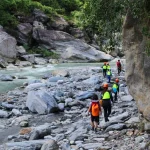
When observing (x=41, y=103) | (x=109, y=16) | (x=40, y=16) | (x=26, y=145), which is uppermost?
(x=40, y=16)

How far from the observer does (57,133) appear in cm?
1288

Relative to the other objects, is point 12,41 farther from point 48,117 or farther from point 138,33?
point 138,33

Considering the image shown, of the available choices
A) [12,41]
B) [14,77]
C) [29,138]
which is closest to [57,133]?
[29,138]

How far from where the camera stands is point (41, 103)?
1708 cm

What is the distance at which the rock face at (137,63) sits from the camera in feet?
32.3

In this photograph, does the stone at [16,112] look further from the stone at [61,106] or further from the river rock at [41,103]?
the stone at [61,106]

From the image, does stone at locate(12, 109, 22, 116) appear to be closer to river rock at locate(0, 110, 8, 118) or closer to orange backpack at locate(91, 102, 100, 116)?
river rock at locate(0, 110, 8, 118)

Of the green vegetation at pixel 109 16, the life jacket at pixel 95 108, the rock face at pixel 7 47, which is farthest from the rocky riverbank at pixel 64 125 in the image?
the rock face at pixel 7 47

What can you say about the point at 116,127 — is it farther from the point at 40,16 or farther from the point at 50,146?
the point at 40,16

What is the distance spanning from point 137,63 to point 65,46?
41.0 meters

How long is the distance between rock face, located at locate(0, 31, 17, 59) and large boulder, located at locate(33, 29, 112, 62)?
330 inches

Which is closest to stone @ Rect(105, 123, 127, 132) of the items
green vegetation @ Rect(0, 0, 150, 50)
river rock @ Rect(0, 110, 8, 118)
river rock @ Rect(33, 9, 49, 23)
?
green vegetation @ Rect(0, 0, 150, 50)

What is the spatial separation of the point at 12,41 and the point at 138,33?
3425cm

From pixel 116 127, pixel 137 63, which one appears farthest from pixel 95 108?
pixel 137 63
